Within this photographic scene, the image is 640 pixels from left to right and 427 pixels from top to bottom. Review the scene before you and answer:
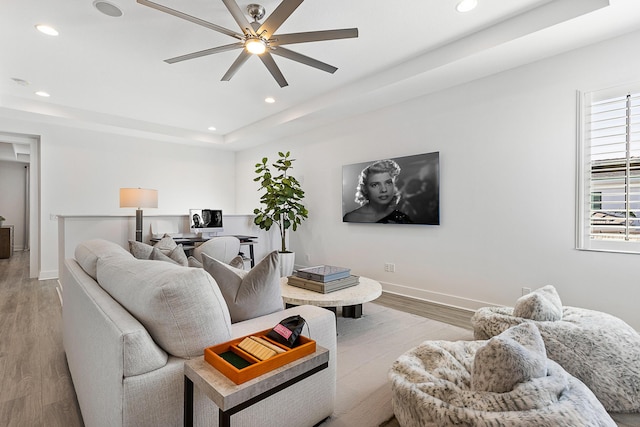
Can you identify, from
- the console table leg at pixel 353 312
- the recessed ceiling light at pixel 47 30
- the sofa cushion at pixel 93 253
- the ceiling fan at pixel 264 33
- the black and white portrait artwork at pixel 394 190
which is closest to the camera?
the sofa cushion at pixel 93 253

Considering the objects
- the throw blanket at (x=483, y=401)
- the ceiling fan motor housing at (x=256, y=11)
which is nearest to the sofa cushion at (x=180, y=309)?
the throw blanket at (x=483, y=401)

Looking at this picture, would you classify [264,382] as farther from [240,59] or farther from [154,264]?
[240,59]

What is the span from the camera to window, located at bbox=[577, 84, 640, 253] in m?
2.55

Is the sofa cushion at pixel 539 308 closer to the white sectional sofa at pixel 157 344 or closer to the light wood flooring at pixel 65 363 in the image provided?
the light wood flooring at pixel 65 363

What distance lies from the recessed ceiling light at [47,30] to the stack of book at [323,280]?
10.0ft

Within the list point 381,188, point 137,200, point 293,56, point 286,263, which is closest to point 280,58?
point 293,56

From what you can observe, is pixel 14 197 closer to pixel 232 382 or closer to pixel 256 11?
pixel 256 11

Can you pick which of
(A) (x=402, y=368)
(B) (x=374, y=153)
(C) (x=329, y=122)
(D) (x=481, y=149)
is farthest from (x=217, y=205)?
(A) (x=402, y=368)

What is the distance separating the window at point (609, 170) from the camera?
2551 millimetres

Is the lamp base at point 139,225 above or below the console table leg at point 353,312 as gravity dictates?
above

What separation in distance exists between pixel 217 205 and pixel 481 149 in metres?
5.36

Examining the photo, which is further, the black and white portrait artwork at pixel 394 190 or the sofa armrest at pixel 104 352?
the black and white portrait artwork at pixel 394 190

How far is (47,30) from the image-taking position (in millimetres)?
2764

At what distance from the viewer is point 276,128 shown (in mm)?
5219
